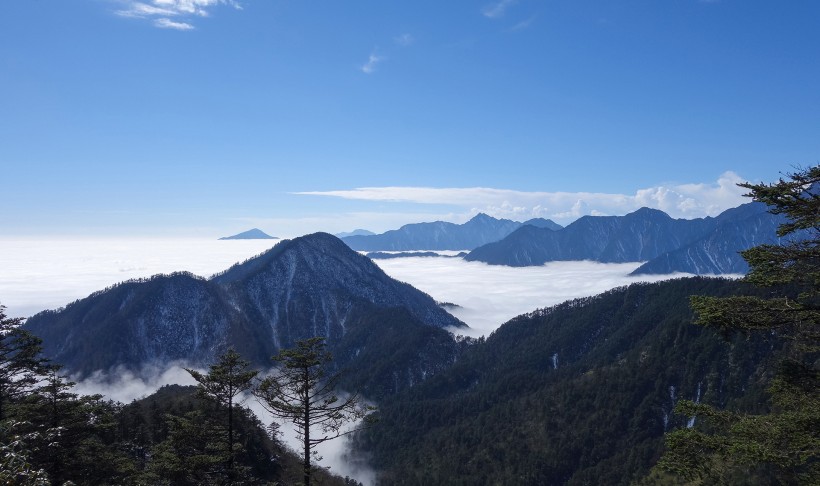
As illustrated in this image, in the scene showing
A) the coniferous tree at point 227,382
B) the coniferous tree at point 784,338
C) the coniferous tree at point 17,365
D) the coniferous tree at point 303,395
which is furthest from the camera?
the coniferous tree at point 17,365

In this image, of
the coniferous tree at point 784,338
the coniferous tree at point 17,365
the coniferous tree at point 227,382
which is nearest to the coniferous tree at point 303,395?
the coniferous tree at point 227,382

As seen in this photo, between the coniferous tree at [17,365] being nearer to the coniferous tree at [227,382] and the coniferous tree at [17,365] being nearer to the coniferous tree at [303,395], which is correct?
the coniferous tree at [227,382]

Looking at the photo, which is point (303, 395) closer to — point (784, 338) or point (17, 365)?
point (17, 365)

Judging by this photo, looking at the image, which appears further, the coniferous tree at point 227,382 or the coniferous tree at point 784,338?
the coniferous tree at point 227,382

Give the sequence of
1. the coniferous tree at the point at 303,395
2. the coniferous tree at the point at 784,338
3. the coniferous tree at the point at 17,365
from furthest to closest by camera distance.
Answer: the coniferous tree at the point at 17,365, the coniferous tree at the point at 303,395, the coniferous tree at the point at 784,338

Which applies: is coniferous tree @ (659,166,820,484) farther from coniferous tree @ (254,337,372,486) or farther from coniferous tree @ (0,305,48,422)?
coniferous tree @ (0,305,48,422)

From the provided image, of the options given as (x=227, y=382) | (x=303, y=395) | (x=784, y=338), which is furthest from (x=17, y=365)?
(x=784, y=338)

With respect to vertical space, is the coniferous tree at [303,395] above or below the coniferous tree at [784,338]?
below

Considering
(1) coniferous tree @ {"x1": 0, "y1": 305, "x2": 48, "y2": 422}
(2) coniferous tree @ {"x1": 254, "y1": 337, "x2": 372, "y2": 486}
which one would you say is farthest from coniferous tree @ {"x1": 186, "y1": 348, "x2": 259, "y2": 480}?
(1) coniferous tree @ {"x1": 0, "y1": 305, "x2": 48, "y2": 422}
